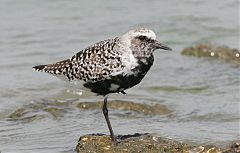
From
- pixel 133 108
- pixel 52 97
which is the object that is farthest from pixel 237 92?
pixel 52 97

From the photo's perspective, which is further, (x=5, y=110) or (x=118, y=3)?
(x=118, y=3)

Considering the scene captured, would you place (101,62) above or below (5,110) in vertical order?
above

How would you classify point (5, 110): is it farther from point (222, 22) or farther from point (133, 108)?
point (222, 22)

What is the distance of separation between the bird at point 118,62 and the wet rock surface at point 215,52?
5507 mm

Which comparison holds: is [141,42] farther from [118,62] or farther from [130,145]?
[130,145]

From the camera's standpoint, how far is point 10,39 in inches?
559

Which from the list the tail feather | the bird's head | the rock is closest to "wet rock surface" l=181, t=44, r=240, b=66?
the tail feather

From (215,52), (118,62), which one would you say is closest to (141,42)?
(118,62)

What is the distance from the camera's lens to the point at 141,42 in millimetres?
7109

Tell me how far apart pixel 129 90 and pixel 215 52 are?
2462 millimetres

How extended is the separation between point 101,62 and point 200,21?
8784 mm

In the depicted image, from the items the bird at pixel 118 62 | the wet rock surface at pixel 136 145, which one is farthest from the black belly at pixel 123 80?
the wet rock surface at pixel 136 145

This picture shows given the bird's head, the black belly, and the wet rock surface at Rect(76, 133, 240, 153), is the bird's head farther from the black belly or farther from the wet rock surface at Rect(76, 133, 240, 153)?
the wet rock surface at Rect(76, 133, 240, 153)

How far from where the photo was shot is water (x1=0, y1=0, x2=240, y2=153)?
865 centimetres
